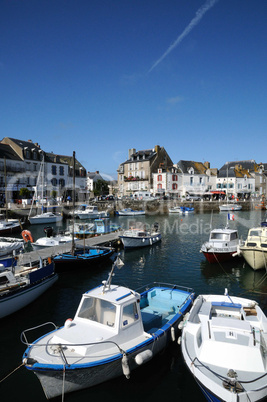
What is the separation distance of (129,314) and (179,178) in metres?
73.4

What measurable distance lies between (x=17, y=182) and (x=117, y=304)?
190ft

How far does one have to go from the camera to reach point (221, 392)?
22.4ft

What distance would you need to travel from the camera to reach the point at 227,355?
7727 mm

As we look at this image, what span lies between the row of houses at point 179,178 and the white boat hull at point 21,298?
211 ft

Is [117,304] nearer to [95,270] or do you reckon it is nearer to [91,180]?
[95,270]

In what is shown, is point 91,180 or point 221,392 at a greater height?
point 91,180

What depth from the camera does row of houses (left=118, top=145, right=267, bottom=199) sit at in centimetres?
7831

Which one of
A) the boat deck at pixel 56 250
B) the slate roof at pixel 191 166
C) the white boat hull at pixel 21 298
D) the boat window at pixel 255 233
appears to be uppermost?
the slate roof at pixel 191 166

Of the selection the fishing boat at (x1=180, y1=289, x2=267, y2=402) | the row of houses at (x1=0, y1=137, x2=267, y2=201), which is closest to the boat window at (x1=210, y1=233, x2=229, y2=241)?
the fishing boat at (x1=180, y1=289, x2=267, y2=402)

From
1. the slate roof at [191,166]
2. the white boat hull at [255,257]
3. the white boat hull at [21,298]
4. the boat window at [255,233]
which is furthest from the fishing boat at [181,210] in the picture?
the white boat hull at [21,298]

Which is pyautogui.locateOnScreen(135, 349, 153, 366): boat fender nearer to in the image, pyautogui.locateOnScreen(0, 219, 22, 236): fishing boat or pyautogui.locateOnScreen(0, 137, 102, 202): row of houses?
pyautogui.locateOnScreen(0, 219, 22, 236): fishing boat

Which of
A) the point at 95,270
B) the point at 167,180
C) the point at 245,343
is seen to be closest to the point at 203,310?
the point at 245,343

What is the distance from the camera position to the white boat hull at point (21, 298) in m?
13.1

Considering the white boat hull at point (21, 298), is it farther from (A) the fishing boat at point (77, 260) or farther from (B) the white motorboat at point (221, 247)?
(B) the white motorboat at point (221, 247)
